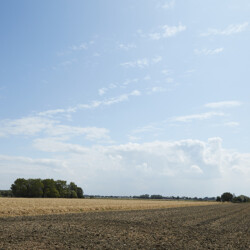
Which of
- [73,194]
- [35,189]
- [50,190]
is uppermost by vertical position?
[35,189]

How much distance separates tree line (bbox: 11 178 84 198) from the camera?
112062mm

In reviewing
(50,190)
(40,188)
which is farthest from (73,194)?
(40,188)

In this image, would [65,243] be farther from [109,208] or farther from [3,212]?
[109,208]

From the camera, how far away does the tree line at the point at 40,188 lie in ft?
368

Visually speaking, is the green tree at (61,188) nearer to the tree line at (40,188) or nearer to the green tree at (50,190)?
the tree line at (40,188)

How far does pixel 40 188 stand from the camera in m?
113

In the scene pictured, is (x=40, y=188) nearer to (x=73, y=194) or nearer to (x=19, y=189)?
(x=19, y=189)

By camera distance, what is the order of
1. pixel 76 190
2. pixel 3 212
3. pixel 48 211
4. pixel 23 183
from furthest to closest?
pixel 76 190, pixel 23 183, pixel 48 211, pixel 3 212

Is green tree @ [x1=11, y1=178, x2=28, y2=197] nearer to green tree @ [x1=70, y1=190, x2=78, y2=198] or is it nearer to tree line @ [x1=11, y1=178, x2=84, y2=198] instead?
tree line @ [x1=11, y1=178, x2=84, y2=198]

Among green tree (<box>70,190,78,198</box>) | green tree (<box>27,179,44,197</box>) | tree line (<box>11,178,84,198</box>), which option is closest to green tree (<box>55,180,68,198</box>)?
tree line (<box>11,178,84,198</box>)

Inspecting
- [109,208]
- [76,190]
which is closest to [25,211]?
[109,208]

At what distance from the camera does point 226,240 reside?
63.7 feet

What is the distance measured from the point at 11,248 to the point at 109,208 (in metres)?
40.5

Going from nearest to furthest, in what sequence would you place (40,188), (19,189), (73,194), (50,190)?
(19,189)
(40,188)
(50,190)
(73,194)
